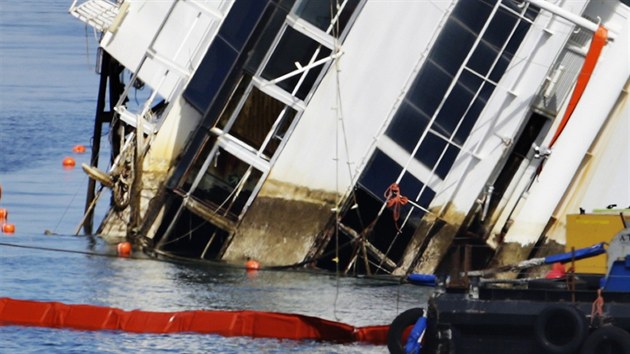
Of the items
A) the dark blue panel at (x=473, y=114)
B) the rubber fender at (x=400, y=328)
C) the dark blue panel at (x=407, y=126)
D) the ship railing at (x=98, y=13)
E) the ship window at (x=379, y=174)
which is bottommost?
the rubber fender at (x=400, y=328)

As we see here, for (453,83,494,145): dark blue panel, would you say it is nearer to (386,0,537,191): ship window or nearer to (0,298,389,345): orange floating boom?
(386,0,537,191): ship window

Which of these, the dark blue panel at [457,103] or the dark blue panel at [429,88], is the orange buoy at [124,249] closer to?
the dark blue panel at [429,88]

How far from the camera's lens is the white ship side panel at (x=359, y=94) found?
3528cm

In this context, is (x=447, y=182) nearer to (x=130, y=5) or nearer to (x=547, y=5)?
(x=547, y=5)

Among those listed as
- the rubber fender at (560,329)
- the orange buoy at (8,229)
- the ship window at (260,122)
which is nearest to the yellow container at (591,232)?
the rubber fender at (560,329)

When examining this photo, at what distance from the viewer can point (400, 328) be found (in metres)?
28.4

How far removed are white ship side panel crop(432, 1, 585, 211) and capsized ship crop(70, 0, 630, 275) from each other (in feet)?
0.09

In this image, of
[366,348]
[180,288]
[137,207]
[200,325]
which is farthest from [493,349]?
[137,207]

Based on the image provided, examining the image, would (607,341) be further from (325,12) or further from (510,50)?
(325,12)

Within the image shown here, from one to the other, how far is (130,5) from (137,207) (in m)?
4.30

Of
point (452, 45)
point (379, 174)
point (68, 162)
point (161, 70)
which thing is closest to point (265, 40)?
point (161, 70)

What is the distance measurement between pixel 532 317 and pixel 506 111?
9641mm

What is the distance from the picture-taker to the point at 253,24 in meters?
35.2

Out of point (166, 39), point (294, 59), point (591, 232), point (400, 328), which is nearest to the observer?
point (400, 328)
